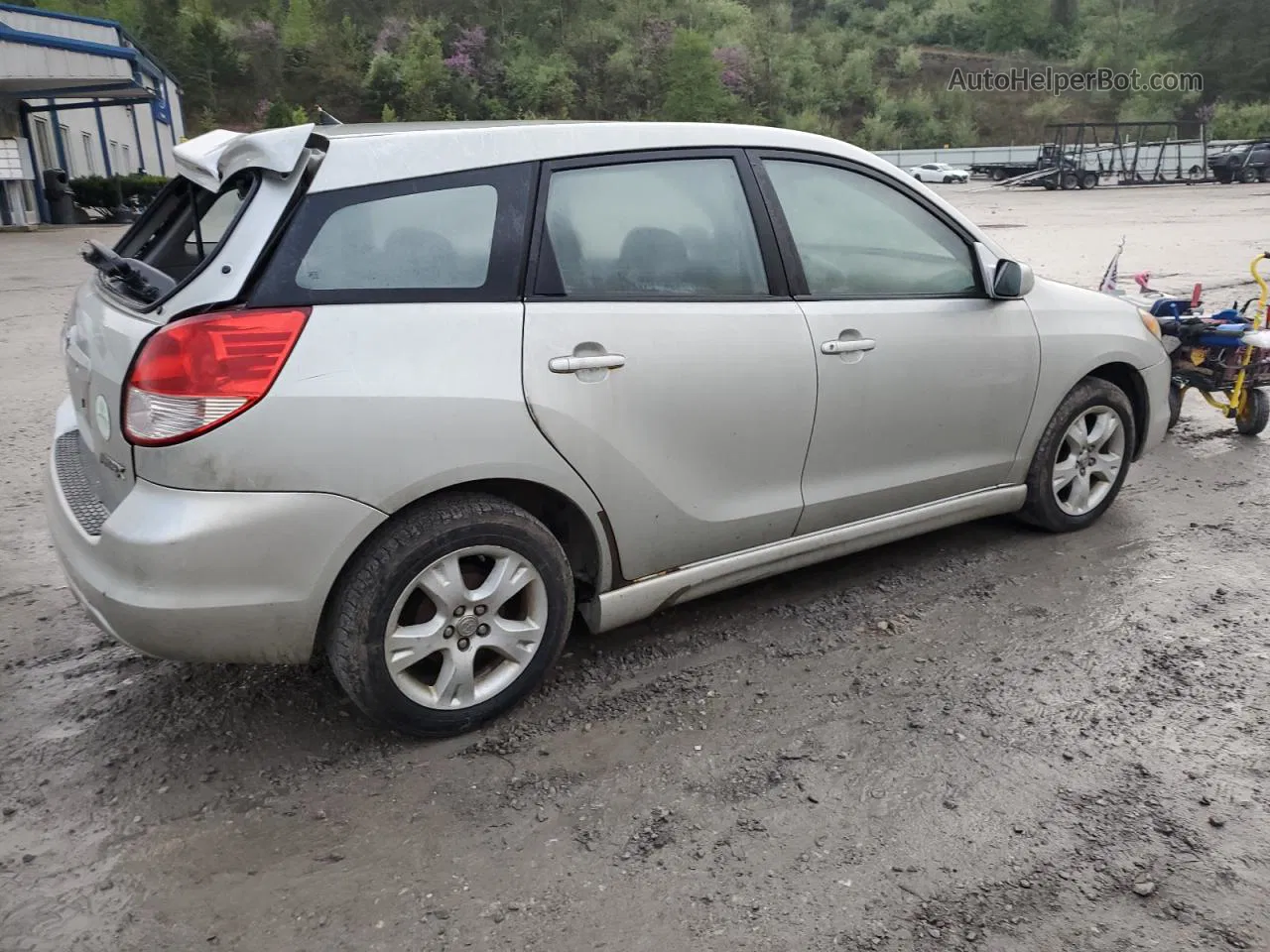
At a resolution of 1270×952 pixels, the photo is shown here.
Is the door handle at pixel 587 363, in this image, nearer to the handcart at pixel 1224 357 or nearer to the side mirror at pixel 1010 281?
the side mirror at pixel 1010 281

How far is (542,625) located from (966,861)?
132 cm

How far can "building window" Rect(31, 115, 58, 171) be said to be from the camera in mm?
28953

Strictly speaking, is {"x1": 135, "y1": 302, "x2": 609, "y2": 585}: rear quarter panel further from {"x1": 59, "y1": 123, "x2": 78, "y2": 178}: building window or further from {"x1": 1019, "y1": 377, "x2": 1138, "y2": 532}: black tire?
{"x1": 59, "y1": 123, "x2": 78, "y2": 178}: building window

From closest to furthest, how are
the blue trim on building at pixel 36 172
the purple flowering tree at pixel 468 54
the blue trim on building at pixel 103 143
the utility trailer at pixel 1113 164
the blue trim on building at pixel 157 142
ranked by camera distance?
the blue trim on building at pixel 36 172
the blue trim on building at pixel 103 143
the utility trailer at pixel 1113 164
the blue trim on building at pixel 157 142
the purple flowering tree at pixel 468 54

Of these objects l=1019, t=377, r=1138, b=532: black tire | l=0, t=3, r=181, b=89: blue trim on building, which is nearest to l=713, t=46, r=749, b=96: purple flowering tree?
l=0, t=3, r=181, b=89: blue trim on building

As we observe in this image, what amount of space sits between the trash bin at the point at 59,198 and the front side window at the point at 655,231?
28.4 metres

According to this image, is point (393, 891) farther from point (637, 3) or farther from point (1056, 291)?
point (637, 3)

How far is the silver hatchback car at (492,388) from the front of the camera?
2.65m

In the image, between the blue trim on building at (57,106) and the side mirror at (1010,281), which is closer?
the side mirror at (1010,281)

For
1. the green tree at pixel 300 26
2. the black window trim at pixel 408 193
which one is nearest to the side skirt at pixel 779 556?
the black window trim at pixel 408 193

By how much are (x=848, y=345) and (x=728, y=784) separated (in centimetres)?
156

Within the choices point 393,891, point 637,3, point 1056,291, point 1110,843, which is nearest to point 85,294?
point 393,891

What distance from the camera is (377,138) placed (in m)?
2.86

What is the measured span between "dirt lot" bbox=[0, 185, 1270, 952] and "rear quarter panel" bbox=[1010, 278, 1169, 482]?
0.63 metres
